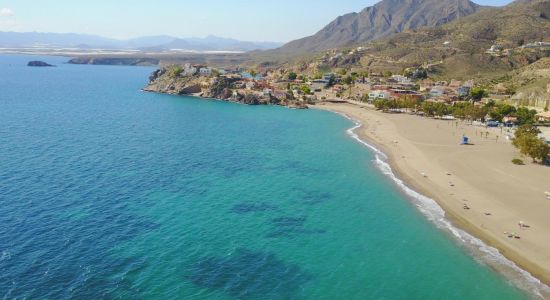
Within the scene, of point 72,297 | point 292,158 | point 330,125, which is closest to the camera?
point 72,297

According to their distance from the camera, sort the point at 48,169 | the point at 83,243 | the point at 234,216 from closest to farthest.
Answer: the point at 83,243 → the point at 234,216 → the point at 48,169

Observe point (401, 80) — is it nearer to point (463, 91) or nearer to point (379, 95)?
point (463, 91)

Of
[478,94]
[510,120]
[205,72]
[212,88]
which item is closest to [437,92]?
[478,94]

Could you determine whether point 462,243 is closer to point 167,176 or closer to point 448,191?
point 448,191

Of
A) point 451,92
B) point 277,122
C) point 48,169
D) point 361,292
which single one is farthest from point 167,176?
point 451,92

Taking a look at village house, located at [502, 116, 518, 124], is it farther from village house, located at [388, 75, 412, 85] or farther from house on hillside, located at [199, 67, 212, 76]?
house on hillside, located at [199, 67, 212, 76]

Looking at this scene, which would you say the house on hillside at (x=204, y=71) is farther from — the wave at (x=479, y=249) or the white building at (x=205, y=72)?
the wave at (x=479, y=249)
